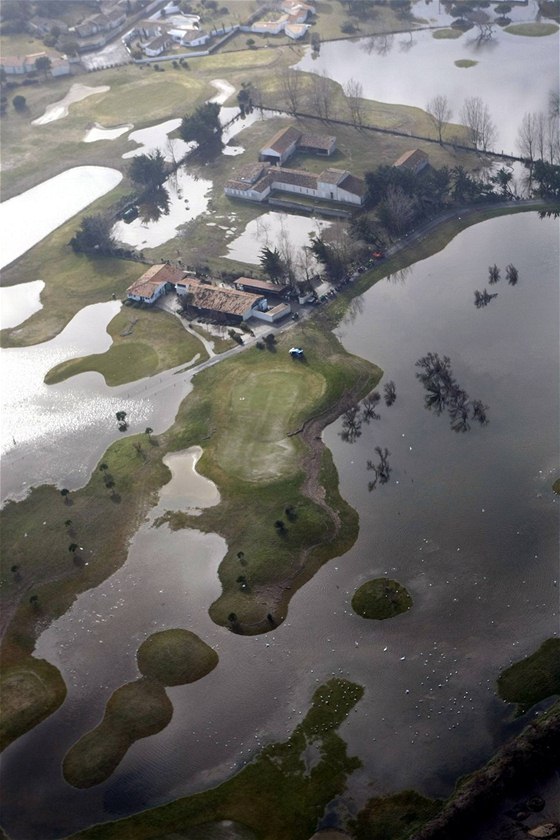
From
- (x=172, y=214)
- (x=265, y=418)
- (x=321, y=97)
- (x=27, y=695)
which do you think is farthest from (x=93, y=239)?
(x=27, y=695)

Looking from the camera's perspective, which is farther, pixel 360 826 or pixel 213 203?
pixel 213 203

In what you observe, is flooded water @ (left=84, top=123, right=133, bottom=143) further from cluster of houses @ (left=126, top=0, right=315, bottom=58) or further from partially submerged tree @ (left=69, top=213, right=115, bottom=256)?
partially submerged tree @ (left=69, top=213, right=115, bottom=256)

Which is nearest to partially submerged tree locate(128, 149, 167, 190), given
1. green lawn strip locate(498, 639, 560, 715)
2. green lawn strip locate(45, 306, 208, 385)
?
green lawn strip locate(45, 306, 208, 385)

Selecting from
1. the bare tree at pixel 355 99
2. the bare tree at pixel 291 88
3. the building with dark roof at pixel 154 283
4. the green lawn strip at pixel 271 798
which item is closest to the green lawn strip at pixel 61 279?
the building with dark roof at pixel 154 283

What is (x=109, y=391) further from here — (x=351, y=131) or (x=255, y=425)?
(x=351, y=131)

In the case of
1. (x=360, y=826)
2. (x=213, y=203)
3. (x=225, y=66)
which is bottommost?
(x=360, y=826)

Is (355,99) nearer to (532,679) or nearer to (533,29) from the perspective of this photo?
(533,29)

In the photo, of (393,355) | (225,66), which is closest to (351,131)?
(225,66)
